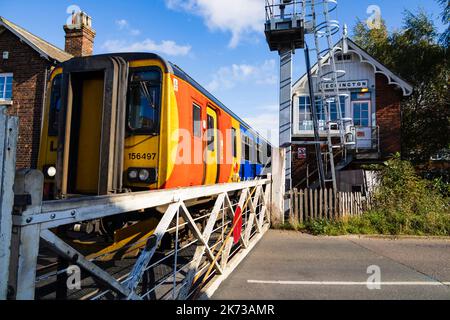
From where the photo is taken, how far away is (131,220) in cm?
494

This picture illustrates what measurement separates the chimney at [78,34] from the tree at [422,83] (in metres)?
17.1

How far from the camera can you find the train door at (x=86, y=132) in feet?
16.2

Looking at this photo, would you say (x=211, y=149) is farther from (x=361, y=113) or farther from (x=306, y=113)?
(x=361, y=113)

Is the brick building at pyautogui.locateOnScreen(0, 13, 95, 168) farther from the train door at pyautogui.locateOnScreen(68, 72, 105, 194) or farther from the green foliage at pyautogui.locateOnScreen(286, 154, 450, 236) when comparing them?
the green foliage at pyautogui.locateOnScreen(286, 154, 450, 236)

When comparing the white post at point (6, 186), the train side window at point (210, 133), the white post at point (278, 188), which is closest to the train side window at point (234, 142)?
the white post at point (278, 188)

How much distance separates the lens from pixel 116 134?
462cm

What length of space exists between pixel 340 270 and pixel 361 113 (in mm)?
11697

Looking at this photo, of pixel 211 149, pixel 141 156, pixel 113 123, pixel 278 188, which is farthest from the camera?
pixel 278 188

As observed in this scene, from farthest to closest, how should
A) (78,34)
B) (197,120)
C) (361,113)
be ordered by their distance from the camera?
(361,113)
(78,34)
(197,120)

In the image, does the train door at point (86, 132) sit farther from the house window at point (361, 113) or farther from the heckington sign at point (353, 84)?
the house window at point (361, 113)

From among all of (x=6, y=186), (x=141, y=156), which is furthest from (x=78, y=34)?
(x=6, y=186)

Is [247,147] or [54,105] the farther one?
[247,147]

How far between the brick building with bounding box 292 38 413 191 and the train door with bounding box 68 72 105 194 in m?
11.3
